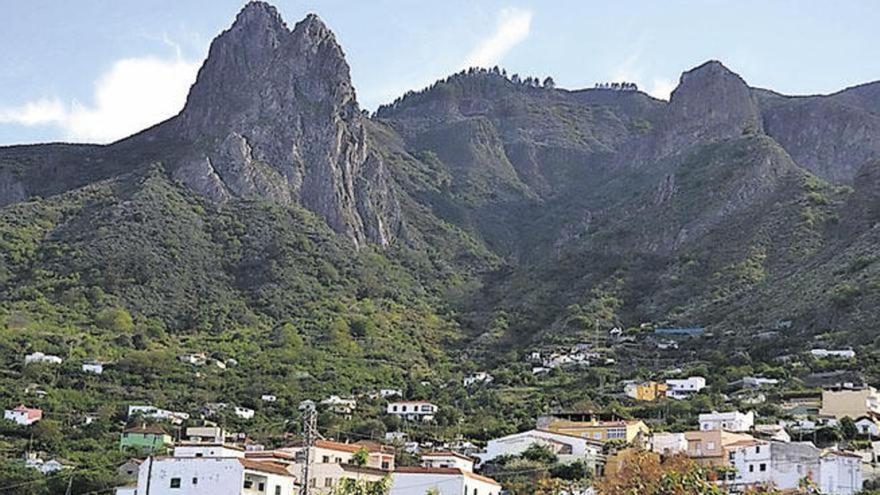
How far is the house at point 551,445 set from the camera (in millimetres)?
64062

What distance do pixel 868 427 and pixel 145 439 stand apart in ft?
117

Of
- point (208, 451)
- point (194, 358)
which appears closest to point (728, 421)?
point (208, 451)

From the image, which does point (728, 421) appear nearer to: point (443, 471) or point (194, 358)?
point (443, 471)

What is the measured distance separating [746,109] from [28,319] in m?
101

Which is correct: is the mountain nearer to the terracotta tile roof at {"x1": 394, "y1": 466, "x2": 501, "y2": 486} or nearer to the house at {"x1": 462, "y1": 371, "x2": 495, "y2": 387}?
the house at {"x1": 462, "y1": 371, "x2": 495, "y2": 387}

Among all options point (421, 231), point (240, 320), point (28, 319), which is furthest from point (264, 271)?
point (421, 231)

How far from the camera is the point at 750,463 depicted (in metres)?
56.7

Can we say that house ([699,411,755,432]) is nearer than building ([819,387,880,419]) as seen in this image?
Yes

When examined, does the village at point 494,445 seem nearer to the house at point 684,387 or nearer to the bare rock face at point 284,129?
the house at point 684,387

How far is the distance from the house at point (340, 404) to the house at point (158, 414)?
8.68 meters

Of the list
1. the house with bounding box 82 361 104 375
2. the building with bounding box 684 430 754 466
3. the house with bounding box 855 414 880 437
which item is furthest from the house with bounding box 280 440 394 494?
the house with bounding box 82 361 104 375

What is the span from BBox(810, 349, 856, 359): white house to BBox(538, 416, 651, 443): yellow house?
70.3ft

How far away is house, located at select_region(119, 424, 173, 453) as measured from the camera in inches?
2835

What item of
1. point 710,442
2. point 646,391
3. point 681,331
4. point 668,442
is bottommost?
point 710,442
